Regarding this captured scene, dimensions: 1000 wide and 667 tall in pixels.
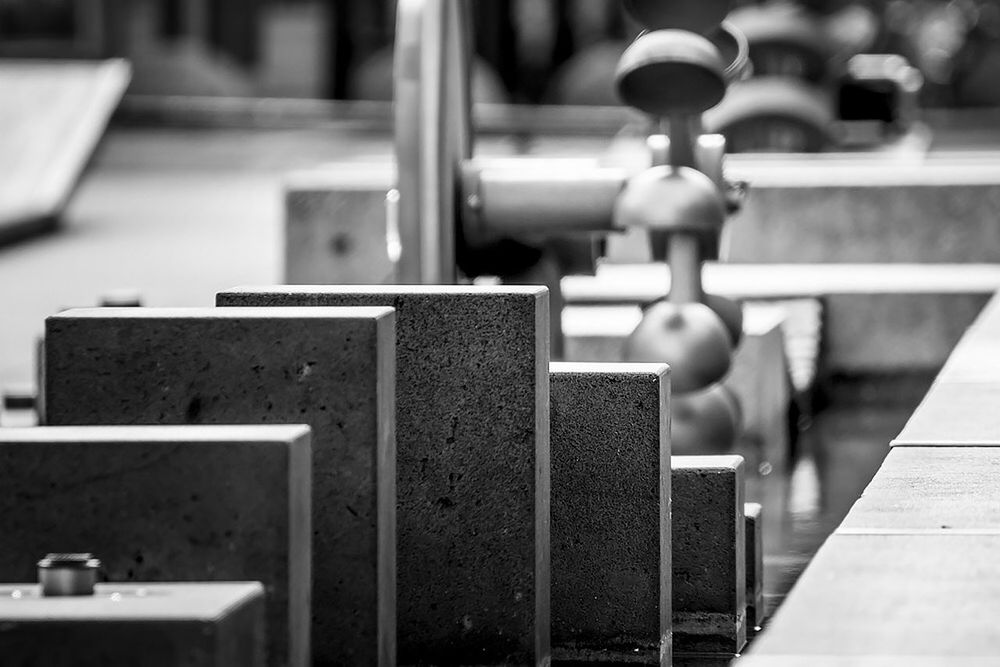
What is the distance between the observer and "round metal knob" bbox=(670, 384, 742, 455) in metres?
7.04

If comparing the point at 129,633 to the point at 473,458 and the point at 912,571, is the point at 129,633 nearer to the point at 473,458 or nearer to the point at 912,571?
the point at 473,458

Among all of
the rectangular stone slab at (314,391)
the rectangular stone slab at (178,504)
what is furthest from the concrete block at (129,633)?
the rectangular stone slab at (314,391)

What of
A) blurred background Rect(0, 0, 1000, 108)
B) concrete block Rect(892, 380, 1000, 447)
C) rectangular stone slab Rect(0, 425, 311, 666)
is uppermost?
blurred background Rect(0, 0, 1000, 108)

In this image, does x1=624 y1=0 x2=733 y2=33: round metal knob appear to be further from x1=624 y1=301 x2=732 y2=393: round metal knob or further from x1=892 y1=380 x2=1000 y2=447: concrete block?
x1=892 y1=380 x2=1000 y2=447: concrete block

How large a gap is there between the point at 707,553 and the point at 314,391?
138 cm

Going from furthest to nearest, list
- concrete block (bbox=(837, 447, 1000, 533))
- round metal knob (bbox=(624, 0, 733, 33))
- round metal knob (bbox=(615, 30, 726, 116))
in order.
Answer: round metal knob (bbox=(624, 0, 733, 33)), round metal knob (bbox=(615, 30, 726, 116)), concrete block (bbox=(837, 447, 1000, 533))

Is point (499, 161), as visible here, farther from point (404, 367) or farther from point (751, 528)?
point (404, 367)

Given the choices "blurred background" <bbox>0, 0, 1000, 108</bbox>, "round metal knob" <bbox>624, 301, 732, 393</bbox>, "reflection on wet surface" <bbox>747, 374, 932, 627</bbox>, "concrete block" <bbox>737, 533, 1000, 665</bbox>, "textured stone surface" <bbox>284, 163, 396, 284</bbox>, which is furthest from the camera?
"blurred background" <bbox>0, 0, 1000, 108</bbox>

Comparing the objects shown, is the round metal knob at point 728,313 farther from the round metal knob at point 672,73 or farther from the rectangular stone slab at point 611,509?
the rectangular stone slab at point 611,509

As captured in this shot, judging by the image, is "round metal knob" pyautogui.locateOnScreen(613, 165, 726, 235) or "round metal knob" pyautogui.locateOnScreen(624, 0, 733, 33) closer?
"round metal knob" pyautogui.locateOnScreen(613, 165, 726, 235)

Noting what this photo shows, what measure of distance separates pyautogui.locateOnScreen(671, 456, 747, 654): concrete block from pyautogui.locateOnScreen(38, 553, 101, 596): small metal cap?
74.2 inches

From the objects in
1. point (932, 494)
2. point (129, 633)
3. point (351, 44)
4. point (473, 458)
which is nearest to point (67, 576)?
point (129, 633)

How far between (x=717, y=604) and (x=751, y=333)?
356 cm

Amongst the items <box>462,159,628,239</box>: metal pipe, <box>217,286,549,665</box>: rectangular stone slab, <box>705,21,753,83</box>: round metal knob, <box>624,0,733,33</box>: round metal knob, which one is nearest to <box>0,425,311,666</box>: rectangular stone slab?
<box>217,286,549,665</box>: rectangular stone slab
